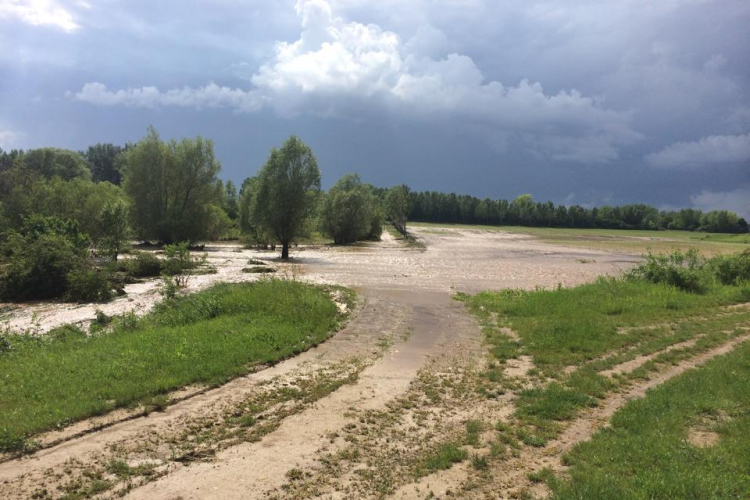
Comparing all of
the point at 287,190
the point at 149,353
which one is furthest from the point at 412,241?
the point at 149,353

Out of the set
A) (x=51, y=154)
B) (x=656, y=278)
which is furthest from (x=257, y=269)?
(x=51, y=154)

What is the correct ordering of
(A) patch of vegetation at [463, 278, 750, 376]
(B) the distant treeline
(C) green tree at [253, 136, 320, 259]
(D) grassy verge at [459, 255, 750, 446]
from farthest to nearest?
(B) the distant treeline, (C) green tree at [253, 136, 320, 259], (A) patch of vegetation at [463, 278, 750, 376], (D) grassy verge at [459, 255, 750, 446]

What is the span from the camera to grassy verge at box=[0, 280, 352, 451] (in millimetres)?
8281

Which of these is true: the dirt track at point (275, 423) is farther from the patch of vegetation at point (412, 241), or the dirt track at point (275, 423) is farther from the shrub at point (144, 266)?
the patch of vegetation at point (412, 241)

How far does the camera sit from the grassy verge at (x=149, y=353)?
27.2 feet

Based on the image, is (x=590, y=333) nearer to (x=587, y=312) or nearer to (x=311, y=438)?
(x=587, y=312)

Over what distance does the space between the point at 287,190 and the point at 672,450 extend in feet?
167

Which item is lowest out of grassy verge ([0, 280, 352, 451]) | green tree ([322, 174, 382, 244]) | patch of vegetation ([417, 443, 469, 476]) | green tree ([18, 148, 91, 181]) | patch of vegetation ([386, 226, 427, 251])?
patch of vegetation ([417, 443, 469, 476])

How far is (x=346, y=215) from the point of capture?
85.1 meters

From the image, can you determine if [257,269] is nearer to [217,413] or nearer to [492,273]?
[492,273]

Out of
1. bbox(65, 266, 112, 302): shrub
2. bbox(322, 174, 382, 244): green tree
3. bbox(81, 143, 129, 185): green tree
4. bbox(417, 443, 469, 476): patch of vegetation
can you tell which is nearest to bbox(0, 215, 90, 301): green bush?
bbox(65, 266, 112, 302): shrub

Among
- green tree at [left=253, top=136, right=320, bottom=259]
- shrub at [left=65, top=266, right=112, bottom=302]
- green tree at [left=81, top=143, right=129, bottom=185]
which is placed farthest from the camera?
green tree at [left=81, top=143, right=129, bottom=185]

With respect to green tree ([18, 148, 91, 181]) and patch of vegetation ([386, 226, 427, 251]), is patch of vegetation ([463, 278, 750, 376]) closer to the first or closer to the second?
patch of vegetation ([386, 226, 427, 251])

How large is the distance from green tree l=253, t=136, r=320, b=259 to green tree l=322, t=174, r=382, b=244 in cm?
2909
